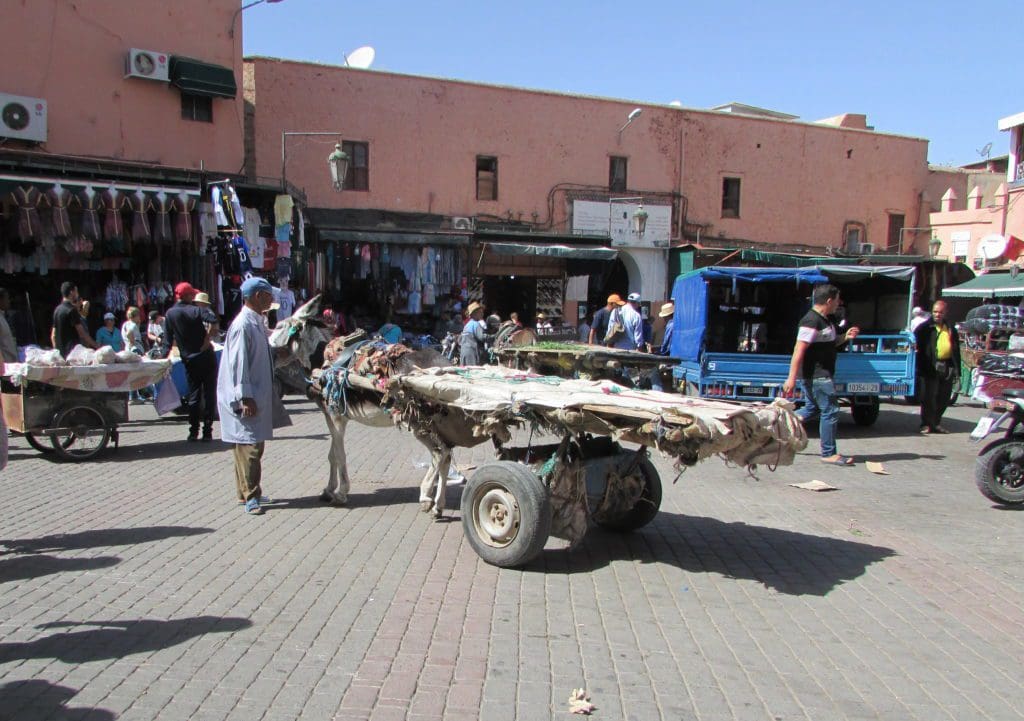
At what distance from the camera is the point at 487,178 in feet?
73.5

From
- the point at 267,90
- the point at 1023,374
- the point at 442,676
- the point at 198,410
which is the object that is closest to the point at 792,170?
the point at 267,90

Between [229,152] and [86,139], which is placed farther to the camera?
[229,152]

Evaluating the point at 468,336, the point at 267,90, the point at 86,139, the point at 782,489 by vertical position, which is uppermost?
the point at 267,90

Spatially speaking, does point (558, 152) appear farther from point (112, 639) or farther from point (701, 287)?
point (112, 639)

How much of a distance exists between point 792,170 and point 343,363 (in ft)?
76.4

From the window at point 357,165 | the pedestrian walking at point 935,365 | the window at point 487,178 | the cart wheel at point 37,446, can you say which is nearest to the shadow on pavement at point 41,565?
the cart wheel at point 37,446

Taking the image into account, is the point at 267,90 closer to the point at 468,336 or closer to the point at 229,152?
the point at 229,152

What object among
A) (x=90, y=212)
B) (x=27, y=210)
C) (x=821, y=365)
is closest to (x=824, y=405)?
(x=821, y=365)

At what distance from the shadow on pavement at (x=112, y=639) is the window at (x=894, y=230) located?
92.4 feet

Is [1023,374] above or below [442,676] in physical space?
above

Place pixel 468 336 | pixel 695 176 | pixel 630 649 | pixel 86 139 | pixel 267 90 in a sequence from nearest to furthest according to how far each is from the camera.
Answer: pixel 630 649
pixel 468 336
pixel 86 139
pixel 267 90
pixel 695 176

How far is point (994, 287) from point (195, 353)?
1854 cm

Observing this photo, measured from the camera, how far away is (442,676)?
139 inches

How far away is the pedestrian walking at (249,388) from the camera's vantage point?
6027 mm
